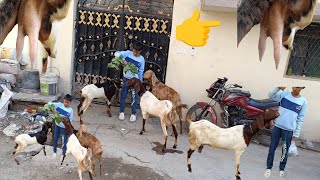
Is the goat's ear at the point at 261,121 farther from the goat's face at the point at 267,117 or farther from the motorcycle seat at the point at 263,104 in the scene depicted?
the motorcycle seat at the point at 263,104

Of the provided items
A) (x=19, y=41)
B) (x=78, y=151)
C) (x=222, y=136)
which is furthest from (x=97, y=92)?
(x=19, y=41)

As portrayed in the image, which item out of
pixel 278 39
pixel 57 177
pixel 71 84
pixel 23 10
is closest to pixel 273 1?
pixel 278 39

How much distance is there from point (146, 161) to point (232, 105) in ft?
7.34

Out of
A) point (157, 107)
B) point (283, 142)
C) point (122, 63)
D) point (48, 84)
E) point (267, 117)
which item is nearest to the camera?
point (267, 117)

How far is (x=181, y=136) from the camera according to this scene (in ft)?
24.4

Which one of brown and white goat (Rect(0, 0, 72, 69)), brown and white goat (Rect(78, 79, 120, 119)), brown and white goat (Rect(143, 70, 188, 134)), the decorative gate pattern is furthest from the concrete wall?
brown and white goat (Rect(0, 0, 72, 69))

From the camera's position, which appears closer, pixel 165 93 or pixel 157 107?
pixel 157 107

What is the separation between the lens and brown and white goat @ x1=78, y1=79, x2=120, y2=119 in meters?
7.20

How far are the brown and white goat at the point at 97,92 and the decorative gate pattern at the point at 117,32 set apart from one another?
681 mm

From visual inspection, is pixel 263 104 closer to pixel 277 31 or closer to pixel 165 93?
pixel 165 93

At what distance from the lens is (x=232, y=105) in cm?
718

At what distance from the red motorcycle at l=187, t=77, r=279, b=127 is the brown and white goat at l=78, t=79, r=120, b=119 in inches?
70.6

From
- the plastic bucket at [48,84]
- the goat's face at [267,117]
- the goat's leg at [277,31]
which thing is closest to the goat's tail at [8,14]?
the goat's leg at [277,31]

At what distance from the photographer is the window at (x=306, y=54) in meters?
7.08
